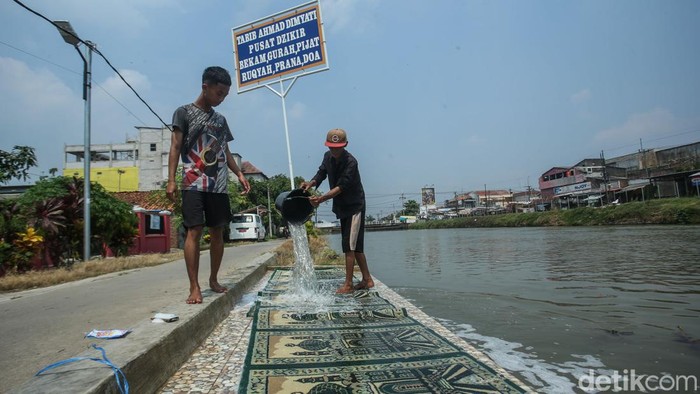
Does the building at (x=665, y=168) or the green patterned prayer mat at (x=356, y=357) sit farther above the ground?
the building at (x=665, y=168)

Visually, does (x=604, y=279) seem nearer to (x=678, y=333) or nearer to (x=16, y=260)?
(x=678, y=333)

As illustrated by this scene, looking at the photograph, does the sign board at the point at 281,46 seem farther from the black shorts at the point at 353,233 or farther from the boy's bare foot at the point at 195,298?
the boy's bare foot at the point at 195,298

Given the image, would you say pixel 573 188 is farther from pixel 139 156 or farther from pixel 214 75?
pixel 214 75

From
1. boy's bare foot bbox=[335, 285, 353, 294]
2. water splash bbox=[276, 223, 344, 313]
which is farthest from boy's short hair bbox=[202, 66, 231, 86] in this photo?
boy's bare foot bbox=[335, 285, 353, 294]

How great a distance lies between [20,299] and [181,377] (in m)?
3.36

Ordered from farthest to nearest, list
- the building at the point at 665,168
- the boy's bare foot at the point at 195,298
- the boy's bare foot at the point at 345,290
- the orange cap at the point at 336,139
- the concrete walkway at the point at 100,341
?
the building at the point at 665,168, the orange cap at the point at 336,139, the boy's bare foot at the point at 345,290, the boy's bare foot at the point at 195,298, the concrete walkway at the point at 100,341

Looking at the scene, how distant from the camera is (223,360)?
2236 mm

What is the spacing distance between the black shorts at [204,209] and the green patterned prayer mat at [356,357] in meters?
0.82

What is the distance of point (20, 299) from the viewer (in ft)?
13.7

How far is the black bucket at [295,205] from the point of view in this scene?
4477 millimetres

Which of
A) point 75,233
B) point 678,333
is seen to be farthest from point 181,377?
point 75,233

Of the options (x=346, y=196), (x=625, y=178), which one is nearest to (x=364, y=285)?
(x=346, y=196)

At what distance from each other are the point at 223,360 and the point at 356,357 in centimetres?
73

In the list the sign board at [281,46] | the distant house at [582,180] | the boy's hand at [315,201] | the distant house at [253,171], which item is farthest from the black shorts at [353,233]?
the distant house at [253,171]
